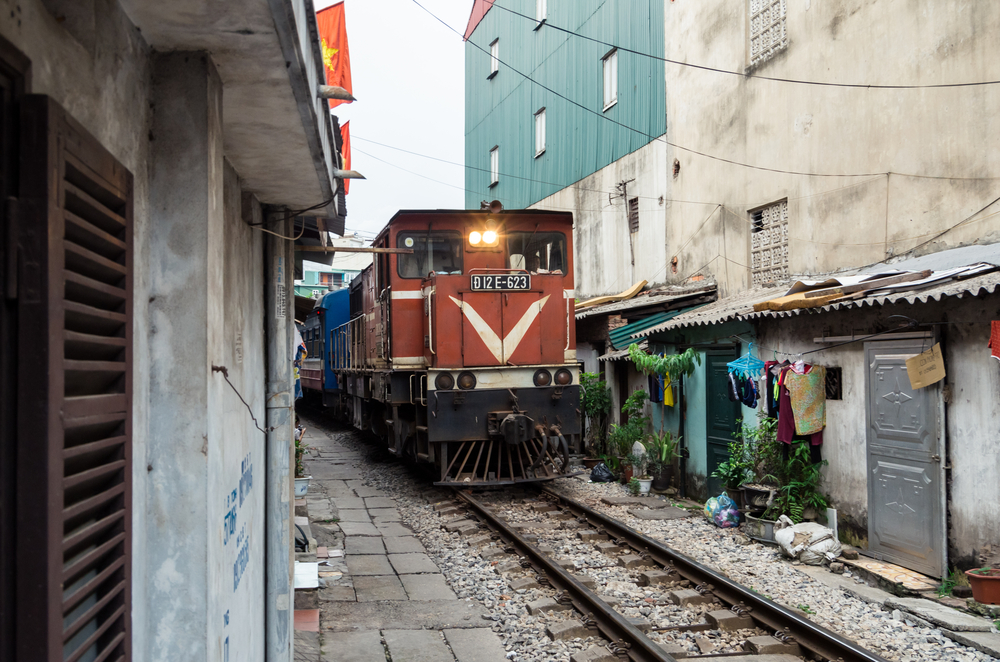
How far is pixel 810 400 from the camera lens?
8336mm

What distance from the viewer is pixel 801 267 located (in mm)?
10688

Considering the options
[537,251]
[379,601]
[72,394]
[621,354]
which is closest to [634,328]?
[621,354]

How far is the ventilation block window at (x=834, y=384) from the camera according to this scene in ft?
26.7

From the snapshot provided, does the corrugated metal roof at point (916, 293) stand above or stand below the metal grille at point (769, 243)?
below

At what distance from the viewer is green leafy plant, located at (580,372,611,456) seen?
14094mm

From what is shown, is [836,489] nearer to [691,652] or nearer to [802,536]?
[802,536]

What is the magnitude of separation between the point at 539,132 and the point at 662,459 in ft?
39.7

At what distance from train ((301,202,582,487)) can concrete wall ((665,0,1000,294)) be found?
10.9 ft

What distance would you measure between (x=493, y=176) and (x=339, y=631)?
65.2 ft

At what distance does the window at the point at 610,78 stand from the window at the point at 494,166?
23.1 feet

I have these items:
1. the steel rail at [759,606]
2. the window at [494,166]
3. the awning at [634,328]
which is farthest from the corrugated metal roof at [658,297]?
the window at [494,166]

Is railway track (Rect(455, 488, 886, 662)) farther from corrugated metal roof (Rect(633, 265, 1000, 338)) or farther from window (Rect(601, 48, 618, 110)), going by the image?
window (Rect(601, 48, 618, 110))

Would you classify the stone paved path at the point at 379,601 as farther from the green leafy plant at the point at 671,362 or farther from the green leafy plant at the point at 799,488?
the green leafy plant at the point at 671,362

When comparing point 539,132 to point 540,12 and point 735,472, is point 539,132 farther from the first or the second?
point 735,472
